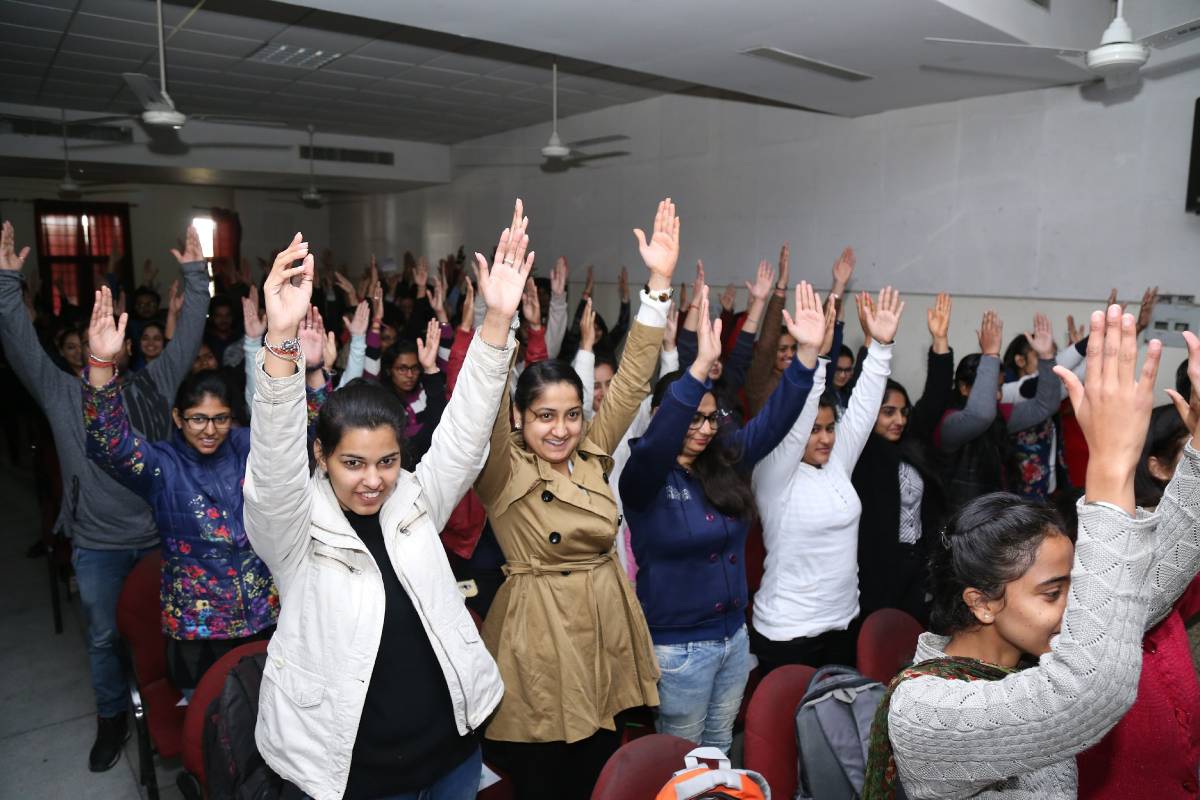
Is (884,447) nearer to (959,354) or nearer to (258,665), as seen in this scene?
(258,665)

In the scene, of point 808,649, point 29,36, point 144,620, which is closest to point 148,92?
point 29,36

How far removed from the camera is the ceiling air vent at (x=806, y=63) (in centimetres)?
436

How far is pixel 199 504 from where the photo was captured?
238 centimetres

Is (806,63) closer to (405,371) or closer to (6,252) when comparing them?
(405,371)

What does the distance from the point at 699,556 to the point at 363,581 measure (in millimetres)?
1022

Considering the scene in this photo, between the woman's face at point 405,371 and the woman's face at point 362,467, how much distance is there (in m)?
2.31

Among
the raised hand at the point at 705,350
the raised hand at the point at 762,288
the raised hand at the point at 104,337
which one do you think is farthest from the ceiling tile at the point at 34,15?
the raised hand at the point at 705,350

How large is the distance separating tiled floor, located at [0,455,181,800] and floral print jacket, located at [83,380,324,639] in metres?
0.81

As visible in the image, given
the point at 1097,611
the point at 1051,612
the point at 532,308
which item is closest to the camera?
the point at 1097,611

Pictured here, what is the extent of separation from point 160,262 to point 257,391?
13.7 meters

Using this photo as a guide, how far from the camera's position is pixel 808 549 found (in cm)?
252

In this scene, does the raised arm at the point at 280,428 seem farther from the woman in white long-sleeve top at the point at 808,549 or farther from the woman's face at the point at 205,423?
the woman in white long-sleeve top at the point at 808,549

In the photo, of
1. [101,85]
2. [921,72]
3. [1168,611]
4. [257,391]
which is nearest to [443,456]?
[257,391]

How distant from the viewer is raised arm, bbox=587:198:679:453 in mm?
2248
